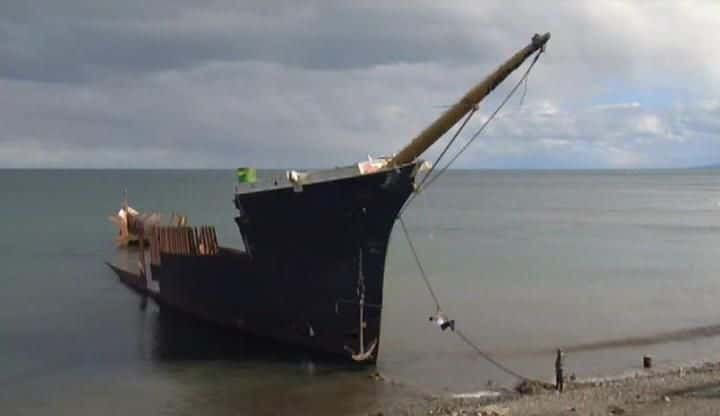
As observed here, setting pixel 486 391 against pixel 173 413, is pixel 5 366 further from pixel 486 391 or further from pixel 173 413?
pixel 486 391

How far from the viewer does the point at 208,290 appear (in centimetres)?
2508

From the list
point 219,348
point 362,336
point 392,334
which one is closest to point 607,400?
point 362,336

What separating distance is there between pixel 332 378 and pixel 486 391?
3.64 metres

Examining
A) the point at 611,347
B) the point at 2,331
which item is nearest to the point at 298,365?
the point at 611,347

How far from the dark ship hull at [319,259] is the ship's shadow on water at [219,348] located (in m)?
0.31

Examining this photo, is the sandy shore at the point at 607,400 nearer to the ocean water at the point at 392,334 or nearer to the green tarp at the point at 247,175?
the ocean water at the point at 392,334

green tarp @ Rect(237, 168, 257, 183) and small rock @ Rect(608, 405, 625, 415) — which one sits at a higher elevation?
green tarp @ Rect(237, 168, 257, 183)

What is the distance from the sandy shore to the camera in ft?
50.8

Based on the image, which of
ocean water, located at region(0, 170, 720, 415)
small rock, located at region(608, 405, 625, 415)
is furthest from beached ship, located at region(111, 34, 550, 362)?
small rock, located at region(608, 405, 625, 415)

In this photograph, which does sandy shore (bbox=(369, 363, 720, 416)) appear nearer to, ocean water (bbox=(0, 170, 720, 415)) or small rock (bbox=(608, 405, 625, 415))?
small rock (bbox=(608, 405, 625, 415))

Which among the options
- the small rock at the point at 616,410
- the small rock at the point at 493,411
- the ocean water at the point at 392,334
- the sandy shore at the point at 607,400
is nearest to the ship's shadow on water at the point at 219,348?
the ocean water at the point at 392,334

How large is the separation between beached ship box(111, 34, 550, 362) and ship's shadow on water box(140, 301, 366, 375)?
1.02 feet

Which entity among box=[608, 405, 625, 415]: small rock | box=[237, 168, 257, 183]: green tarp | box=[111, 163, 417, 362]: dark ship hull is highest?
box=[237, 168, 257, 183]: green tarp

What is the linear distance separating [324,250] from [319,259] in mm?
293
